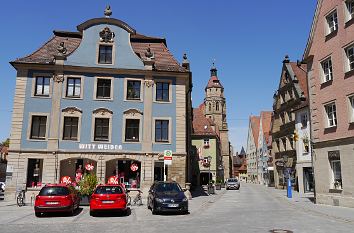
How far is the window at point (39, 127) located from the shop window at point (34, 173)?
1.99 meters

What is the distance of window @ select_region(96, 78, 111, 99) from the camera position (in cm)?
2973

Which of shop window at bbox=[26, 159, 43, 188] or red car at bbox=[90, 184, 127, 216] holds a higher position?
shop window at bbox=[26, 159, 43, 188]

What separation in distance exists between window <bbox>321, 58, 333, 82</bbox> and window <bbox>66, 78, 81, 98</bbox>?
1872 cm

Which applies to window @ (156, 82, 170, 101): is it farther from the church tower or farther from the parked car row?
the church tower

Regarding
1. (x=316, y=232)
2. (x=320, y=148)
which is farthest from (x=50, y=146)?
(x=316, y=232)

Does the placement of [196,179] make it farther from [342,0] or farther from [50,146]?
[342,0]

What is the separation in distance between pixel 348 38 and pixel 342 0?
8.55 ft

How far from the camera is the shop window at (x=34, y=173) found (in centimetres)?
2786

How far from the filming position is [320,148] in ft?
77.0

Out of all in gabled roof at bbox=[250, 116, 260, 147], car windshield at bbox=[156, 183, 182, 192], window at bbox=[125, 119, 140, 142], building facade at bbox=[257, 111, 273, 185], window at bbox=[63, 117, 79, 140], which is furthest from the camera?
gabled roof at bbox=[250, 116, 260, 147]

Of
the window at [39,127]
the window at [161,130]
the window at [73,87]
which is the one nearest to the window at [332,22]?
the window at [161,130]

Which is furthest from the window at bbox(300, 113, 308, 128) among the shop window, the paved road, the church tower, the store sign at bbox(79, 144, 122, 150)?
the church tower

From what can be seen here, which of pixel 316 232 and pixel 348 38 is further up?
pixel 348 38

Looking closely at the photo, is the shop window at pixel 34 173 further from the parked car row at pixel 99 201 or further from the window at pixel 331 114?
the window at pixel 331 114
